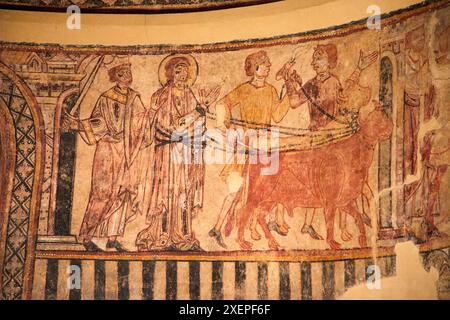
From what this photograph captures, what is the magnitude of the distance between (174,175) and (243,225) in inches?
41.4

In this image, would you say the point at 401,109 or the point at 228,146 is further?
the point at 228,146

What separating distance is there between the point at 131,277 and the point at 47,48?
299 cm

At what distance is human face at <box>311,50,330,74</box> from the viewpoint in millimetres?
10453

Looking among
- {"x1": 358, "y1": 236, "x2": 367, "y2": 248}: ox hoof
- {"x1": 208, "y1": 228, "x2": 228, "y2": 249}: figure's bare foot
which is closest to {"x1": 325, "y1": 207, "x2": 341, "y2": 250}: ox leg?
{"x1": 358, "y1": 236, "x2": 367, "y2": 248}: ox hoof

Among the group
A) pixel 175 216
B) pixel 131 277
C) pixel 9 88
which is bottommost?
pixel 131 277

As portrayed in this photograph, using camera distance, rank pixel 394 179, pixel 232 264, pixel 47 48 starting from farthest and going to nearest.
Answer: pixel 47 48
pixel 232 264
pixel 394 179

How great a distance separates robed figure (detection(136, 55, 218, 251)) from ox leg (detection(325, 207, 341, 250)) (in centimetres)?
156

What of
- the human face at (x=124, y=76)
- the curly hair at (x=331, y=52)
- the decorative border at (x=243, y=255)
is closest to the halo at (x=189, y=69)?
the human face at (x=124, y=76)

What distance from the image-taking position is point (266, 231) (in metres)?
10.5

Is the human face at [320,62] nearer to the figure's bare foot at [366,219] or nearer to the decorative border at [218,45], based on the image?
the decorative border at [218,45]

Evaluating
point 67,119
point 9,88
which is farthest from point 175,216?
point 9,88

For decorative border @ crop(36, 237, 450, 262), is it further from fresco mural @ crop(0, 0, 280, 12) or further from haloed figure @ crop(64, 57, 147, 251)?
fresco mural @ crop(0, 0, 280, 12)

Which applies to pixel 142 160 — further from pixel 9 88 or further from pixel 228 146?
pixel 9 88

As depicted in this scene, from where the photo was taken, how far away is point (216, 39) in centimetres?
1095
